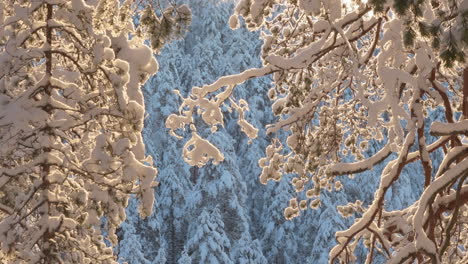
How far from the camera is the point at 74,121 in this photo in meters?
5.75

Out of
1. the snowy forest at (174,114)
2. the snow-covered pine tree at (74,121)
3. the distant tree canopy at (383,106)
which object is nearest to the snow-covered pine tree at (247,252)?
the distant tree canopy at (383,106)

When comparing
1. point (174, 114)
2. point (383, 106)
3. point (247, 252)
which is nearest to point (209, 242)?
point (247, 252)

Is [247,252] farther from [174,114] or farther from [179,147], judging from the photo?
[174,114]

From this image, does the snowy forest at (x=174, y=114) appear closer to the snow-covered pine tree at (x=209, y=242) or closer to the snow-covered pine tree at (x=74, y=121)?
the snow-covered pine tree at (x=74, y=121)

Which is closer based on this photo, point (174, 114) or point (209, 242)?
point (174, 114)

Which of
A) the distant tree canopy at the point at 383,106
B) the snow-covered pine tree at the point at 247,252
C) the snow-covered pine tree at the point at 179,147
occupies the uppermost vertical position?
the snow-covered pine tree at the point at 179,147

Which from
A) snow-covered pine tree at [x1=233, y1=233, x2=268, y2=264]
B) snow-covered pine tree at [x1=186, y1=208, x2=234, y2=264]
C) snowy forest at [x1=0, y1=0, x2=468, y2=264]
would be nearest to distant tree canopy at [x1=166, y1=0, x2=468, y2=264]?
snowy forest at [x1=0, y1=0, x2=468, y2=264]

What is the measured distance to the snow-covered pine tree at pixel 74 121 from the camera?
5395mm

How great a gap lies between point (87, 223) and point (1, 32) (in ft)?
6.19

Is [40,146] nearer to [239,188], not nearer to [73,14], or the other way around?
[73,14]

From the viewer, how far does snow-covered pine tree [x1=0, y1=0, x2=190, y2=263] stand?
17.7 feet

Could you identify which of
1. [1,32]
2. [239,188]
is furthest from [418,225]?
[239,188]

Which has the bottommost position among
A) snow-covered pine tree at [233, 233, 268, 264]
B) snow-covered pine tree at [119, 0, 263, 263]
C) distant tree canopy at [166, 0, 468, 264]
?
distant tree canopy at [166, 0, 468, 264]

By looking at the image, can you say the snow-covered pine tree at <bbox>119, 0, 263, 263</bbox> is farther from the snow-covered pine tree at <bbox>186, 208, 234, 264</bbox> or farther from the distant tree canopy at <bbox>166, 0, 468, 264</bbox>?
the distant tree canopy at <bbox>166, 0, 468, 264</bbox>
